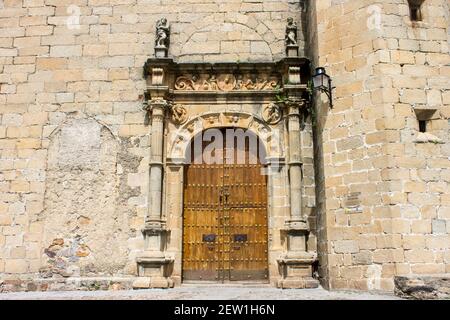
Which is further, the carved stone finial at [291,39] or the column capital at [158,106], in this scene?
the carved stone finial at [291,39]

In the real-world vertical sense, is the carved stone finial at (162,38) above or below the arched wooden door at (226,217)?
above

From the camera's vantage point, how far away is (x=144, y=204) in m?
7.12

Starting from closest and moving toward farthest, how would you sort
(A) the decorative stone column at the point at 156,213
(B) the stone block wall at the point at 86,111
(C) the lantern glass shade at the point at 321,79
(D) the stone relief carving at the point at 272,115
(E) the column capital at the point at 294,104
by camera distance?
(C) the lantern glass shade at the point at 321,79 < (A) the decorative stone column at the point at 156,213 < (B) the stone block wall at the point at 86,111 < (E) the column capital at the point at 294,104 < (D) the stone relief carving at the point at 272,115

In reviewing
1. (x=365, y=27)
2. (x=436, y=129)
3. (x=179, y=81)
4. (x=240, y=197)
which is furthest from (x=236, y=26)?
(x=436, y=129)

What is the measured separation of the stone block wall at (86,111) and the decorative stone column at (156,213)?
187mm

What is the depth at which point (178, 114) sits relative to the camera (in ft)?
24.5

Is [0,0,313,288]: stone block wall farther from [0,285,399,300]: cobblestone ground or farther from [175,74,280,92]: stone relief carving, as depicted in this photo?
[0,285,399,300]: cobblestone ground

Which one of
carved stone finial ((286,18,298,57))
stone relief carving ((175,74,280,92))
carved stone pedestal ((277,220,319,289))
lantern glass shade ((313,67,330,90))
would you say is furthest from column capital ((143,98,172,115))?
carved stone pedestal ((277,220,319,289))

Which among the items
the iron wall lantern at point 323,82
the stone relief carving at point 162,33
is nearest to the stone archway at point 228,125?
the stone relief carving at point 162,33

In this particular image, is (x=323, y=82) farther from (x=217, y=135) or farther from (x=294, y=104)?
(x=217, y=135)

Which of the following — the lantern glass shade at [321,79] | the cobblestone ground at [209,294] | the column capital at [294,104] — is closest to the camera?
the cobblestone ground at [209,294]

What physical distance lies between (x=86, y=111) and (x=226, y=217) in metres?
2.87

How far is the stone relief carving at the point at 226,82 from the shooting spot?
24.8ft

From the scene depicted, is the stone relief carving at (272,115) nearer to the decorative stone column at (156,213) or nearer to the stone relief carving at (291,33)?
the stone relief carving at (291,33)
